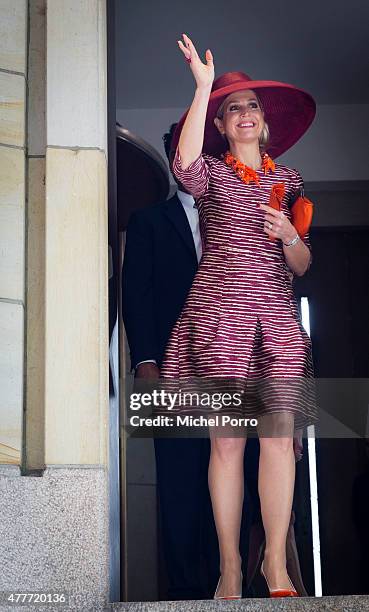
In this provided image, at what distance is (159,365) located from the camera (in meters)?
5.97

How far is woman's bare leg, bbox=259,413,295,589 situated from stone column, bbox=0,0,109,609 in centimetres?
77

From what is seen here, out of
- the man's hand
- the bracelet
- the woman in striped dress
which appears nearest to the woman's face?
the woman in striped dress

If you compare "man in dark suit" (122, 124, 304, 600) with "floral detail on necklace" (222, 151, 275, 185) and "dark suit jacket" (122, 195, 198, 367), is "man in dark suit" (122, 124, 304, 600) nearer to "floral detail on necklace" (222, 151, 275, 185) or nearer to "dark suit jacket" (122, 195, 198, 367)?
"dark suit jacket" (122, 195, 198, 367)

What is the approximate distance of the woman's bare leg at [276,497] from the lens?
18.5ft

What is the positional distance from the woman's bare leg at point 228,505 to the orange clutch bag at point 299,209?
1132mm

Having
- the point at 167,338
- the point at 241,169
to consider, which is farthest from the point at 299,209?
the point at 167,338

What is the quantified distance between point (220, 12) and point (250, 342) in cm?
191

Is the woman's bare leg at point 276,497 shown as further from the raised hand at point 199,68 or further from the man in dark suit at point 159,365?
the raised hand at point 199,68

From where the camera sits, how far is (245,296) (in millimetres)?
5926

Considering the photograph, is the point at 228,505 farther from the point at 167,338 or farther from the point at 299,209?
the point at 299,209

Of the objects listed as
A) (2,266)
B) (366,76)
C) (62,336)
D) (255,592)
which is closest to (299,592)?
(255,592)

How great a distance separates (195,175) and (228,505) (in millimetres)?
1635

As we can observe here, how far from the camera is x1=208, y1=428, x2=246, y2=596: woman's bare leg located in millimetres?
5656

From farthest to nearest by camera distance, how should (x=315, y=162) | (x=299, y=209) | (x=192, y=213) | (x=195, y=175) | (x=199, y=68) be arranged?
(x=315, y=162) < (x=192, y=213) < (x=299, y=209) < (x=195, y=175) < (x=199, y=68)
